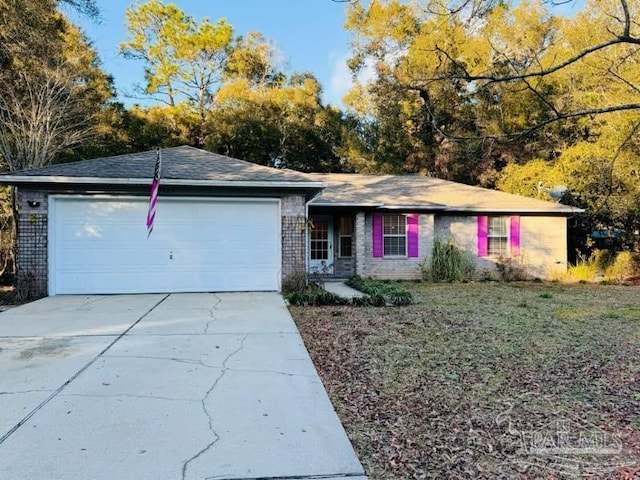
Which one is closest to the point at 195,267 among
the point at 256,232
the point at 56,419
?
the point at 256,232

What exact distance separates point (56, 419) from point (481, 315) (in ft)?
23.2

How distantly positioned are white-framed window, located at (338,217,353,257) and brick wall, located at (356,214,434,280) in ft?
2.25

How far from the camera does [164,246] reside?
10852 mm

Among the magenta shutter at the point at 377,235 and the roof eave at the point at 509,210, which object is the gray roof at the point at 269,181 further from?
the magenta shutter at the point at 377,235

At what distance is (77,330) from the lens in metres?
6.89

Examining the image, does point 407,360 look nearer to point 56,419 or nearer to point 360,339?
point 360,339

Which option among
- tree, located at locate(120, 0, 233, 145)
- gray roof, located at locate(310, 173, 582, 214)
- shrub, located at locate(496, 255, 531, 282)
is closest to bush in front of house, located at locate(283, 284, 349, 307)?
gray roof, located at locate(310, 173, 582, 214)

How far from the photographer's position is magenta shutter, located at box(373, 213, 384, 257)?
1493 centimetres

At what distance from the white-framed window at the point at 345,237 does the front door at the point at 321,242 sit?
1.03 feet

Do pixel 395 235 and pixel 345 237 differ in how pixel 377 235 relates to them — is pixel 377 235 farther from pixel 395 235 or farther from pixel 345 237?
pixel 345 237

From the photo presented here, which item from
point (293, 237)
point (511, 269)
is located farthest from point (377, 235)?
point (511, 269)

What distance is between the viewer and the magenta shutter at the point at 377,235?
14930mm

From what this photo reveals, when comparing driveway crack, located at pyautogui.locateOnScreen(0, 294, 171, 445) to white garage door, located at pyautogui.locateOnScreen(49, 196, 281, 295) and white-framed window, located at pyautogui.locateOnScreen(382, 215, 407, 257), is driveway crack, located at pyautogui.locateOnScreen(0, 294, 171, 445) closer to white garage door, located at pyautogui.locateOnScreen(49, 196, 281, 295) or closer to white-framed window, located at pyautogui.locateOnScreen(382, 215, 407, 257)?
white garage door, located at pyautogui.locateOnScreen(49, 196, 281, 295)

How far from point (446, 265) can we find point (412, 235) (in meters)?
1.46
